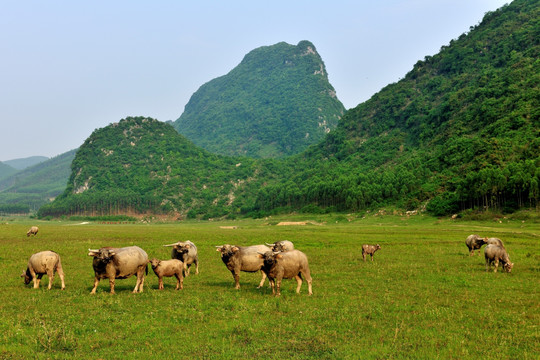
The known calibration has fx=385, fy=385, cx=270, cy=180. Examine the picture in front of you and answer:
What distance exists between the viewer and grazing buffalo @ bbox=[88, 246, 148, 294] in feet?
63.8

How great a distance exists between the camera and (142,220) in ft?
620

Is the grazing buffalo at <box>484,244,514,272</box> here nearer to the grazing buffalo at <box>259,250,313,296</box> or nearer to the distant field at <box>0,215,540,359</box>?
the distant field at <box>0,215,540,359</box>

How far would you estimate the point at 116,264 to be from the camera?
19.7 meters

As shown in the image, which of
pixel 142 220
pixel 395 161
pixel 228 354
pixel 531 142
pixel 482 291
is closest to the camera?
pixel 228 354

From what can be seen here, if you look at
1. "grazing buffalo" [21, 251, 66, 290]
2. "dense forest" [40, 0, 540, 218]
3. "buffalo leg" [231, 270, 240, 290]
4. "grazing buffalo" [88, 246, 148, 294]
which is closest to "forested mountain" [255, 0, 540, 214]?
"dense forest" [40, 0, 540, 218]

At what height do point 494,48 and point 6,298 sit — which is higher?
point 494,48

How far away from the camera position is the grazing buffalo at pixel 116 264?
63.8ft

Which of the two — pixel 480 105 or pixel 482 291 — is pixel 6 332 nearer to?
pixel 482 291

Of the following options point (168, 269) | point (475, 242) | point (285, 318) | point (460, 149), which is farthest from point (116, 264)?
point (460, 149)

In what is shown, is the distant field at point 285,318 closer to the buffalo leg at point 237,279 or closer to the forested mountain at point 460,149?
the buffalo leg at point 237,279

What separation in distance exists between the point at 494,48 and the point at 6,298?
222128 mm

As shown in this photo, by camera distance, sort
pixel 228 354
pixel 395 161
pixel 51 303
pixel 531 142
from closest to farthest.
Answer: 1. pixel 228 354
2. pixel 51 303
3. pixel 531 142
4. pixel 395 161

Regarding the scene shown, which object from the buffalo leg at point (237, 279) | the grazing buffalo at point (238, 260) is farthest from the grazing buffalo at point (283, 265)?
the buffalo leg at point (237, 279)

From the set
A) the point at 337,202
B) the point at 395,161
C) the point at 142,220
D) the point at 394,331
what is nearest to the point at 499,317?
the point at 394,331
